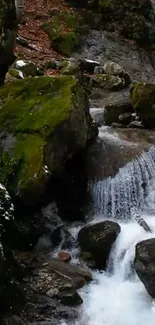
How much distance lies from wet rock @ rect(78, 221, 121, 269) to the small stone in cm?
26

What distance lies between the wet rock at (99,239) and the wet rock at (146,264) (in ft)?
2.15

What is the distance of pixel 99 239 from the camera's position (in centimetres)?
897

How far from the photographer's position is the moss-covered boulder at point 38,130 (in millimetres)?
8617

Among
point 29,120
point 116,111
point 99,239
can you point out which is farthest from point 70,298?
point 116,111

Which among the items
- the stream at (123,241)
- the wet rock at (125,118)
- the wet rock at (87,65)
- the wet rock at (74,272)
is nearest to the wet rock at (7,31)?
the stream at (123,241)

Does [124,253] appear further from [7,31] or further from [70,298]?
[7,31]

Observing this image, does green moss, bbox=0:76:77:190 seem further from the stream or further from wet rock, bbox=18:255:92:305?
the stream

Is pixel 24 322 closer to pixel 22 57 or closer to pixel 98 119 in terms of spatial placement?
pixel 98 119

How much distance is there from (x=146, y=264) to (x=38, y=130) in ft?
9.28

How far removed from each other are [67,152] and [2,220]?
1994 mm

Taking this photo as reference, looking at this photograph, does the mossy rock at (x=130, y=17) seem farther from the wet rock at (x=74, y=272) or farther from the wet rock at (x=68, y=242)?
the wet rock at (x=74, y=272)

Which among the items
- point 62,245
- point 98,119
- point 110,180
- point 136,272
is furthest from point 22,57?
point 136,272

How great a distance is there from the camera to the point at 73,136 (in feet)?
30.5

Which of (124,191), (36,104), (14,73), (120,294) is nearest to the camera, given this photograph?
(120,294)
